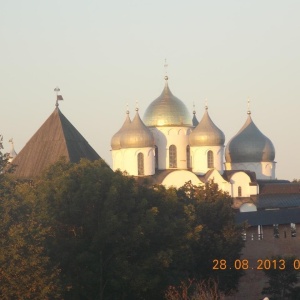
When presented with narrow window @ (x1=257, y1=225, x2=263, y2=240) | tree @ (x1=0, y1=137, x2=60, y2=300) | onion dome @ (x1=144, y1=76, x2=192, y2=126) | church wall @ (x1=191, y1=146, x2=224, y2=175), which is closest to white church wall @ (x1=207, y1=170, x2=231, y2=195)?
church wall @ (x1=191, y1=146, x2=224, y2=175)

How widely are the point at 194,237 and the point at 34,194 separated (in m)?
5.76

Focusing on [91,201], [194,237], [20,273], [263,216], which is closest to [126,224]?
[91,201]

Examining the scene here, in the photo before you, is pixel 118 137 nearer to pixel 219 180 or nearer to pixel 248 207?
pixel 219 180

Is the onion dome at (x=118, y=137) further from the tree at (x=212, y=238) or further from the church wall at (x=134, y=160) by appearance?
the tree at (x=212, y=238)

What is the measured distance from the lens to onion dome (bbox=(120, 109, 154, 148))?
69812mm

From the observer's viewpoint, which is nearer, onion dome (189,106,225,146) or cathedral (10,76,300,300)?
cathedral (10,76,300,300)

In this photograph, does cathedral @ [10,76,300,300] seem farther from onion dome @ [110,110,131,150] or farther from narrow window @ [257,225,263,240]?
narrow window @ [257,225,263,240]

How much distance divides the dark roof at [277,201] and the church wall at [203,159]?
2.89m

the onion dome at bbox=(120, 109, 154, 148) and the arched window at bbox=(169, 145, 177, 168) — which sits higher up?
the onion dome at bbox=(120, 109, 154, 148)

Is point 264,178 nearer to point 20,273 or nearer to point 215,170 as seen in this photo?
point 215,170

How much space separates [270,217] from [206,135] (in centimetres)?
2028

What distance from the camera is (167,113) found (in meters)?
71.9

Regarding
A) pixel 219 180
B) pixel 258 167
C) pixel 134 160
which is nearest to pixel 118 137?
pixel 134 160

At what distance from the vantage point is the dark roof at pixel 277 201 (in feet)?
234
